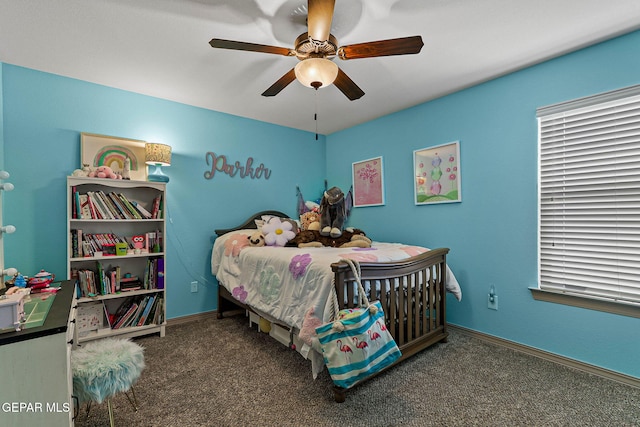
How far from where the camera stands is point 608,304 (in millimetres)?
1952

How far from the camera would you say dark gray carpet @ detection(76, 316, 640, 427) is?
1567 millimetres

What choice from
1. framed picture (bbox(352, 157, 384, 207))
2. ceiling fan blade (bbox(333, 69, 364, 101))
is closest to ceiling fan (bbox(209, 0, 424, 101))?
ceiling fan blade (bbox(333, 69, 364, 101))

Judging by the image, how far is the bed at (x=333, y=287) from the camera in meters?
1.79

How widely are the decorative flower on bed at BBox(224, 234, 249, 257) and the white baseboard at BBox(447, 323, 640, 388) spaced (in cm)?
226

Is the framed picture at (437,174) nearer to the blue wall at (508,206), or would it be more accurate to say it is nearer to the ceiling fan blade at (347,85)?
the blue wall at (508,206)

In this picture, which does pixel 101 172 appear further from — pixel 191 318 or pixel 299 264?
pixel 299 264

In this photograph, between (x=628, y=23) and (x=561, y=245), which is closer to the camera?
(x=628, y=23)

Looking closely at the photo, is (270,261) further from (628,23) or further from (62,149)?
(628,23)

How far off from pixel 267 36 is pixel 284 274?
1.67 metres

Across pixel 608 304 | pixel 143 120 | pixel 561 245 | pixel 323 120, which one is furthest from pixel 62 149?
pixel 608 304

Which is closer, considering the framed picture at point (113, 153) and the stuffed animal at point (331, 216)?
the framed picture at point (113, 153)

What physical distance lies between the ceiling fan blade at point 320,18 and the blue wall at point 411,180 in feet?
5.93

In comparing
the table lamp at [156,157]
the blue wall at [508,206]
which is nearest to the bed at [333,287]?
the blue wall at [508,206]

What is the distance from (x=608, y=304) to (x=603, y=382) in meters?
0.51
